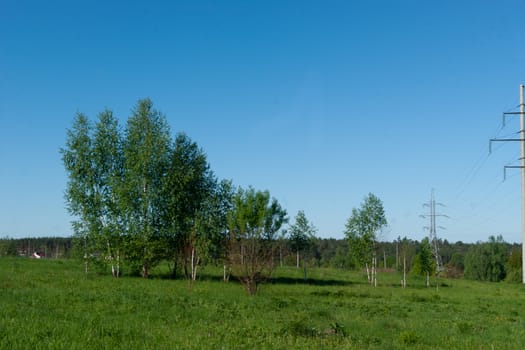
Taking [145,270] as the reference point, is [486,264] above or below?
below

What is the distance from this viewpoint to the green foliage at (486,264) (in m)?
87.4

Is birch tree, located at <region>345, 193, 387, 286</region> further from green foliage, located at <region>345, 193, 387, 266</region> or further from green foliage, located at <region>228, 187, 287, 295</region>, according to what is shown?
green foliage, located at <region>228, 187, 287, 295</region>

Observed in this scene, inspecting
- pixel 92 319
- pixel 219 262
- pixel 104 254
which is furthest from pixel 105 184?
pixel 92 319

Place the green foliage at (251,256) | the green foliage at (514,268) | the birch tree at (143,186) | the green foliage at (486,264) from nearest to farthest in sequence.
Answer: the green foliage at (251,256)
the birch tree at (143,186)
the green foliage at (514,268)
the green foliage at (486,264)

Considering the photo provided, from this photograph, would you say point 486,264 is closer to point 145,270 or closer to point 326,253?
point 145,270

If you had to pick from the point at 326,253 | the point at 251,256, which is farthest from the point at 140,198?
the point at 326,253

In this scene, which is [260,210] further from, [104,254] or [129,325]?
[129,325]

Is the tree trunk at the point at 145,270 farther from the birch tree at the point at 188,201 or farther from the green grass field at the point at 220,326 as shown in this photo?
the green grass field at the point at 220,326

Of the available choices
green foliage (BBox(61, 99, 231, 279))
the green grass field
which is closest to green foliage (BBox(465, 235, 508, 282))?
green foliage (BBox(61, 99, 231, 279))

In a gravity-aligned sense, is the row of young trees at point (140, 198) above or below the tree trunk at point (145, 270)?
above

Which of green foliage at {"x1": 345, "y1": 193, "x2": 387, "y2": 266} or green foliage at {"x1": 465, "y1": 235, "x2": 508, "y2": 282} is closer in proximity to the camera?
green foliage at {"x1": 345, "y1": 193, "x2": 387, "y2": 266}

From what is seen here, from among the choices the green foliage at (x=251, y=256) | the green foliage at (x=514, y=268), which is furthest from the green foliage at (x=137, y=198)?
the green foliage at (x=514, y=268)

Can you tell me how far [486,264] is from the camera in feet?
287

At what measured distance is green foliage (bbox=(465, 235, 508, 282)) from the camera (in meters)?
87.4
